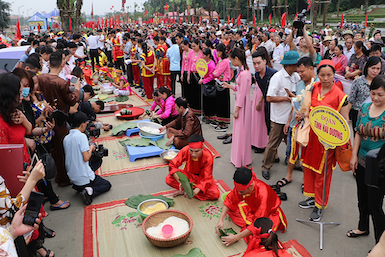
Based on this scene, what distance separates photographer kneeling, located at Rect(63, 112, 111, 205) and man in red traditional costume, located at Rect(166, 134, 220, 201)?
0.98m

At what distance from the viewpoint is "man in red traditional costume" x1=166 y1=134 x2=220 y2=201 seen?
3473mm

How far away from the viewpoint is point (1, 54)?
6574 mm

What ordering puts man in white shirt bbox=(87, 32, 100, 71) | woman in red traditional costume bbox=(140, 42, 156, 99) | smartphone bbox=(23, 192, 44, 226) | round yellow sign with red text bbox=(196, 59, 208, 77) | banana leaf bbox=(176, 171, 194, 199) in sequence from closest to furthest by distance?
smartphone bbox=(23, 192, 44, 226)
banana leaf bbox=(176, 171, 194, 199)
round yellow sign with red text bbox=(196, 59, 208, 77)
woman in red traditional costume bbox=(140, 42, 156, 99)
man in white shirt bbox=(87, 32, 100, 71)

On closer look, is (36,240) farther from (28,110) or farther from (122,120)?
(122,120)

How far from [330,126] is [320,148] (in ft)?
1.68

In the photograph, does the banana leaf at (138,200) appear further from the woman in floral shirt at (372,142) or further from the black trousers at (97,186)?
the woman in floral shirt at (372,142)

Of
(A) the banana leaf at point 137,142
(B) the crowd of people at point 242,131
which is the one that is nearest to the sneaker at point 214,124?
(B) the crowd of people at point 242,131

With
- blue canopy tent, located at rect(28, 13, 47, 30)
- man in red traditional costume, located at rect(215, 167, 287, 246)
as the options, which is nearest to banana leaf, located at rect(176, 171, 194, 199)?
man in red traditional costume, located at rect(215, 167, 287, 246)

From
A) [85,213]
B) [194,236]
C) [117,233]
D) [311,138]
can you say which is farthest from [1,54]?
[311,138]

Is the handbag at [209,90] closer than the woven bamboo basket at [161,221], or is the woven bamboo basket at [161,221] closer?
the woven bamboo basket at [161,221]

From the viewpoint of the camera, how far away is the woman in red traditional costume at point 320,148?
3.00 meters

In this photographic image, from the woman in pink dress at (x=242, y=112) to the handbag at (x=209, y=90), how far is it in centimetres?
173

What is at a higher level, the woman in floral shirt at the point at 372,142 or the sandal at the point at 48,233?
the woman in floral shirt at the point at 372,142

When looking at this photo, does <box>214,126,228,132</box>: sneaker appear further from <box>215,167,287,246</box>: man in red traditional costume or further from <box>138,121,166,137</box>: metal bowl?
<box>215,167,287,246</box>: man in red traditional costume
